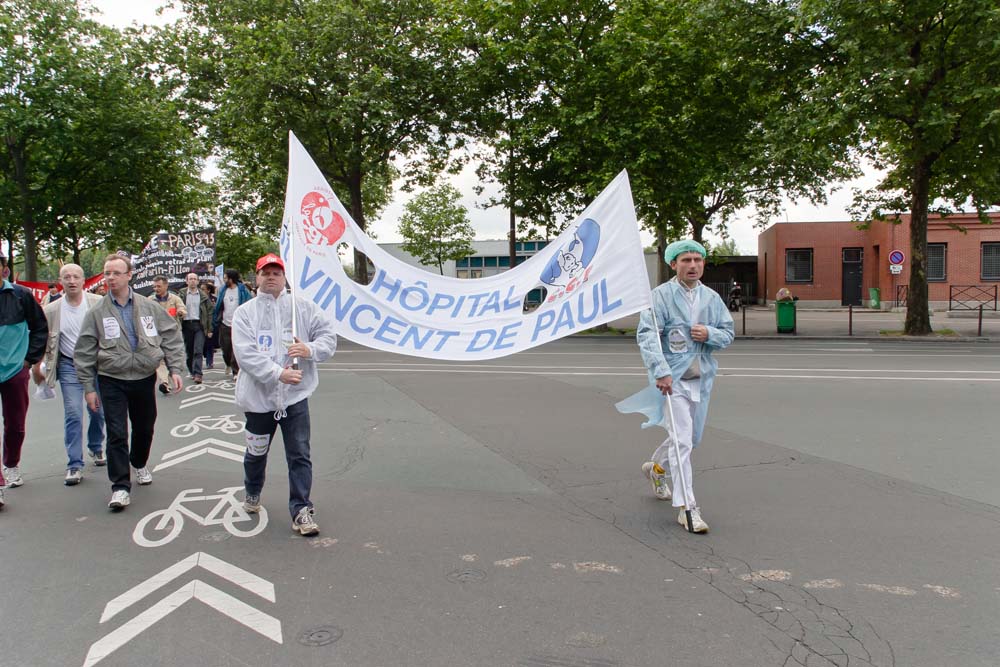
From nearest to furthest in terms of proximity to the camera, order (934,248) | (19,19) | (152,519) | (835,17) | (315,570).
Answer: (315,570)
(152,519)
(835,17)
(19,19)
(934,248)

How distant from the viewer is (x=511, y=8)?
72.4 ft

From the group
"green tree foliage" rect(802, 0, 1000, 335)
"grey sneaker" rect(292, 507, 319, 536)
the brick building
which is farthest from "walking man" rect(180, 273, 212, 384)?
the brick building

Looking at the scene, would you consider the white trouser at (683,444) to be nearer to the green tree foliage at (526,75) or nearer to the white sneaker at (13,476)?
the white sneaker at (13,476)

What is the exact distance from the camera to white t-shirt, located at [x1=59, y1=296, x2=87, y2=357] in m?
6.13

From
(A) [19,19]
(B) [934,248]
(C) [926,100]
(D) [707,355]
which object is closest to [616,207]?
(D) [707,355]

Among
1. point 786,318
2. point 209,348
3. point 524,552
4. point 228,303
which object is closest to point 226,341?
point 228,303

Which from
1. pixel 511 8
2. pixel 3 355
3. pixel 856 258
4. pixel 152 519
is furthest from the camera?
pixel 856 258

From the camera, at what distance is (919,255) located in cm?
2139

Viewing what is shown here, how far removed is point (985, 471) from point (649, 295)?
3415 millimetres

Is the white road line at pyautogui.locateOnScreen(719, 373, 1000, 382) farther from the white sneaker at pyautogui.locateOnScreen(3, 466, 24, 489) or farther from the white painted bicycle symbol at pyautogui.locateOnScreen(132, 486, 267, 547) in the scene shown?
the white sneaker at pyautogui.locateOnScreen(3, 466, 24, 489)

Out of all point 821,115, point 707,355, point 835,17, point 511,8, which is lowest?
point 707,355

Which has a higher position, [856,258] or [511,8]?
[511,8]

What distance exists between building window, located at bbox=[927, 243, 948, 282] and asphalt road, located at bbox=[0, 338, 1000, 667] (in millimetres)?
35518

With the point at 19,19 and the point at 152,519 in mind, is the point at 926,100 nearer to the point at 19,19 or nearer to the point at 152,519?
the point at 152,519
